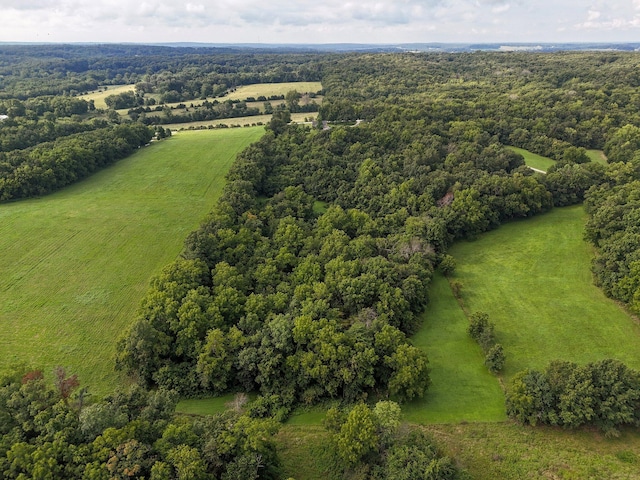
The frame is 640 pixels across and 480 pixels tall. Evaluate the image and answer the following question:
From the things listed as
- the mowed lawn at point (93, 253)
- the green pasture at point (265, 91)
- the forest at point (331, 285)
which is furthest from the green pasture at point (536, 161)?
the green pasture at point (265, 91)

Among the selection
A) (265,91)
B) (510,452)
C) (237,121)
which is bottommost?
(510,452)

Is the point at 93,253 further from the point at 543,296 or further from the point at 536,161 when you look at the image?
the point at 536,161

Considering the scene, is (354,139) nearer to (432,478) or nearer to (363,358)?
(363,358)

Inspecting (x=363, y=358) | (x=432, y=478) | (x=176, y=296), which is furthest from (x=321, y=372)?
(x=176, y=296)

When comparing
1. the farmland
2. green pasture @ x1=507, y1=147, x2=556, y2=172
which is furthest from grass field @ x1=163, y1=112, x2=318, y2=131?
green pasture @ x1=507, y1=147, x2=556, y2=172

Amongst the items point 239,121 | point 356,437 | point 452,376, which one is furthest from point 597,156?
point 239,121

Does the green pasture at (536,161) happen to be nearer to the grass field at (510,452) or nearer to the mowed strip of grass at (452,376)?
the mowed strip of grass at (452,376)
